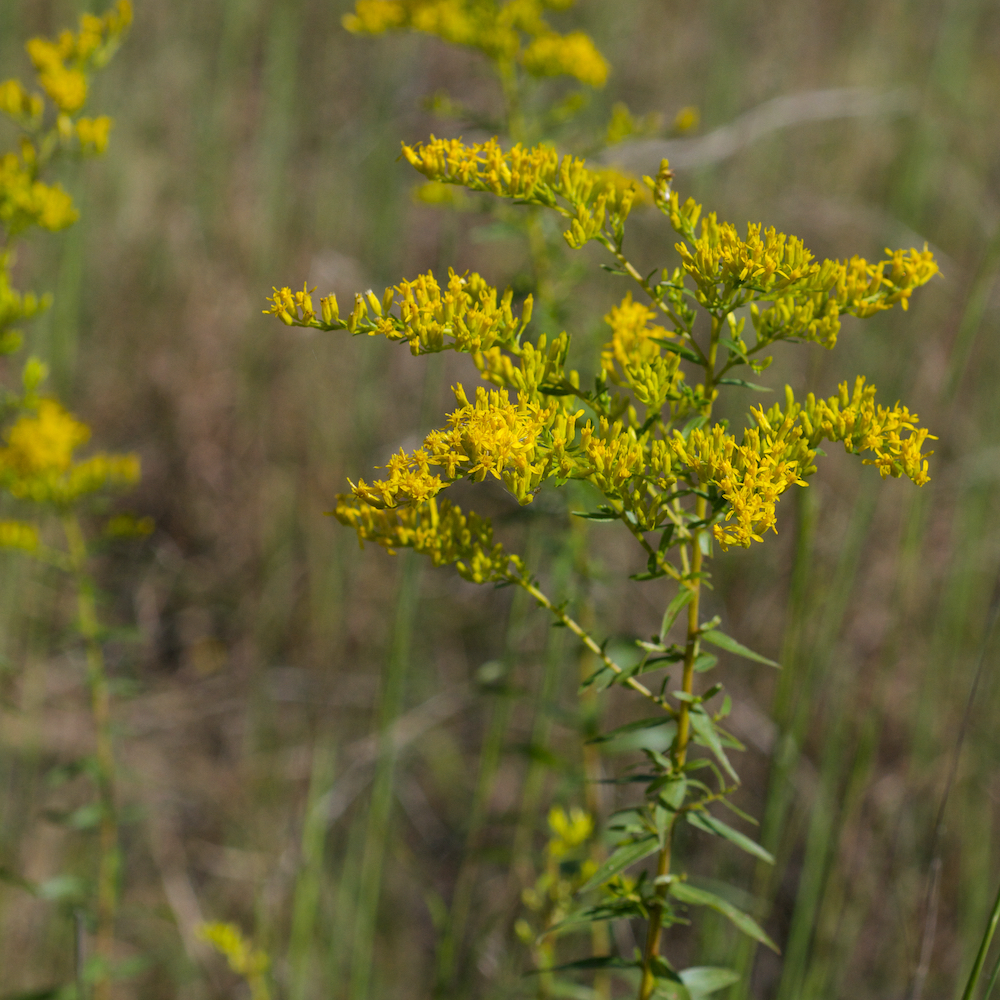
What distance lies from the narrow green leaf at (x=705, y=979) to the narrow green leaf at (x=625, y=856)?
0.25 m

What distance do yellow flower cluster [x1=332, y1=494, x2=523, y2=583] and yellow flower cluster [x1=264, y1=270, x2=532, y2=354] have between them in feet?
0.74

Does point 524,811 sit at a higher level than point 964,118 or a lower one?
lower

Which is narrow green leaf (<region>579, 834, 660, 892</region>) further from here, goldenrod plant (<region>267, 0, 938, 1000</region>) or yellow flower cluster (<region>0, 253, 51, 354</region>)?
yellow flower cluster (<region>0, 253, 51, 354</region>)

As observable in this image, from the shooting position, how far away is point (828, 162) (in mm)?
4961

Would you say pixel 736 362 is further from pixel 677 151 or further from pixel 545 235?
pixel 677 151

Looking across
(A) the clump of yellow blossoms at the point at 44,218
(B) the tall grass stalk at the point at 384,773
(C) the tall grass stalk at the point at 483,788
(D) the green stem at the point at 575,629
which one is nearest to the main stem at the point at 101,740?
(A) the clump of yellow blossoms at the point at 44,218

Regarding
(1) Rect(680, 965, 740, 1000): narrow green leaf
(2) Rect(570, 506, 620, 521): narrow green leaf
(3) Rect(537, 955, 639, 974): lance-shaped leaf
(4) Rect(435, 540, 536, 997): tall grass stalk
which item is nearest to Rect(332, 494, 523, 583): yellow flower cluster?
(2) Rect(570, 506, 620, 521): narrow green leaf

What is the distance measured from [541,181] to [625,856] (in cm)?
90

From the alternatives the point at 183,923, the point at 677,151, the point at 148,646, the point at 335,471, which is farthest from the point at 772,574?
the point at 148,646

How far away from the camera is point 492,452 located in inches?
43.9

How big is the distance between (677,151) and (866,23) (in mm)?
3092

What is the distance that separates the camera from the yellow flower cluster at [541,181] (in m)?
1.23

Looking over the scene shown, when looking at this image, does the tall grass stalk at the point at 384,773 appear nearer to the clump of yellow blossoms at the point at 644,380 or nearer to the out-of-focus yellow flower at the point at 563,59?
the clump of yellow blossoms at the point at 644,380

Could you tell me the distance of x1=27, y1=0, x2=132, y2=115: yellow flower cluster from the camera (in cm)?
196
